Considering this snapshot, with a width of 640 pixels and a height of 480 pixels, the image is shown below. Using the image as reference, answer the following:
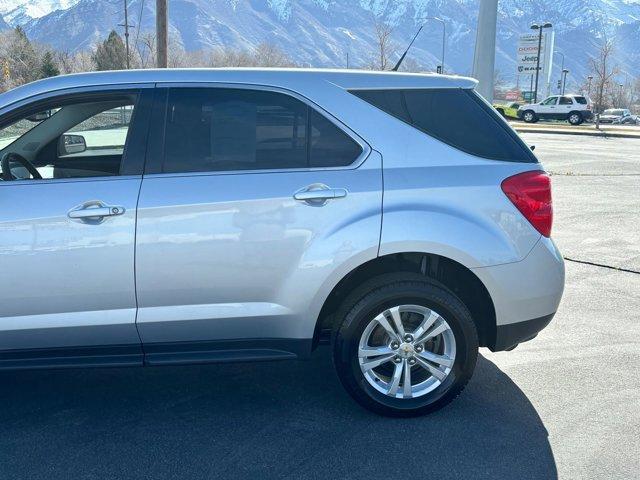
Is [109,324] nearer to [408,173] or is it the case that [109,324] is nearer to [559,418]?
[408,173]

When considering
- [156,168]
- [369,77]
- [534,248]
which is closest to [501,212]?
[534,248]

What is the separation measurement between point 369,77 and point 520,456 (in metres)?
2.20

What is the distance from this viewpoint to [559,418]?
12.7ft

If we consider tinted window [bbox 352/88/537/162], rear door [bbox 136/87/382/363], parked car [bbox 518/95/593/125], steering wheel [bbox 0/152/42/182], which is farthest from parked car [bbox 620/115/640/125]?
steering wheel [bbox 0/152/42/182]

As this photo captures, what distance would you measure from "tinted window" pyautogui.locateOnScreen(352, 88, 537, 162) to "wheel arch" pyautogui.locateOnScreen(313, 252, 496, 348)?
2.20 ft

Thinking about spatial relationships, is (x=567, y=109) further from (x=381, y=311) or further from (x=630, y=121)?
(x=381, y=311)

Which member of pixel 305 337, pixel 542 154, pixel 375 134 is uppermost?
pixel 375 134

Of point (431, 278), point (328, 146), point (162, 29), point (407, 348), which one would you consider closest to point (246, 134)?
point (328, 146)

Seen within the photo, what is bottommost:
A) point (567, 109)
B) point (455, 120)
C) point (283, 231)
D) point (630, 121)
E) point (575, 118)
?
point (630, 121)

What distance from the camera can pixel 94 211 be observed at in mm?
3482

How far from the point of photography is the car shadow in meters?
3.36

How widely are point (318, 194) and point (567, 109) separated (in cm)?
4606

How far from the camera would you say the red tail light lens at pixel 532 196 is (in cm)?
374

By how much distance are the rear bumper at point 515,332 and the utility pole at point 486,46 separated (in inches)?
422
